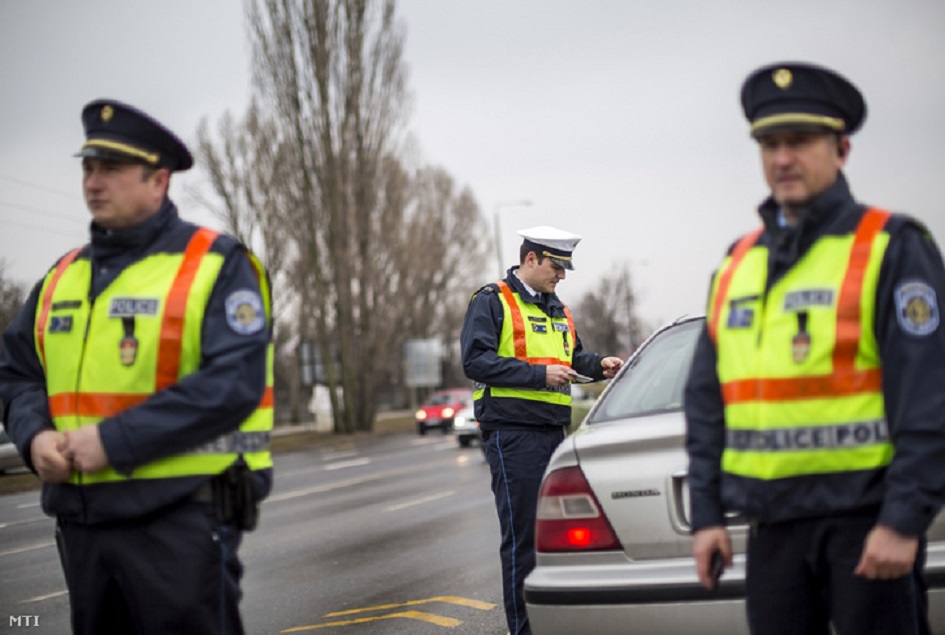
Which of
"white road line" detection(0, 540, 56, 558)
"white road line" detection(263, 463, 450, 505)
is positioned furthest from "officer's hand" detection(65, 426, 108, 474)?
"white road line" detection(263, 463, 450, 505)

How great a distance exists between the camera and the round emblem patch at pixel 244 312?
9.48ft

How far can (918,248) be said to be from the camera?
2504 mm

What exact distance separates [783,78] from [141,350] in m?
1.67

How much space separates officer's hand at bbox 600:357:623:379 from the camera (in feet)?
18.2

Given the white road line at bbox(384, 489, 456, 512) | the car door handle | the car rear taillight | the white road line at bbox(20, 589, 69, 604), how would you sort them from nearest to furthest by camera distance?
the car door handle → the car rear taillight → the white road line at bbox(20, 589, 69, 604) → the white road line at bbox(384, 489, 456, 512)

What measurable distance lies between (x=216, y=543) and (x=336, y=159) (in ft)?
99.4

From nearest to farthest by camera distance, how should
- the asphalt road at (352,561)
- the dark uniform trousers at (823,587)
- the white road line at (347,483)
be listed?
the dark uniform trousers at (823,587)
the asphalt road at (352,561)
the white road line at (347,483)

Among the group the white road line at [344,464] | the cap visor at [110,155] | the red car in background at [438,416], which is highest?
the cap visor at [110,155]

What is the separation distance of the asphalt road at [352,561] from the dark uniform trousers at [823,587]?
379 centimetres

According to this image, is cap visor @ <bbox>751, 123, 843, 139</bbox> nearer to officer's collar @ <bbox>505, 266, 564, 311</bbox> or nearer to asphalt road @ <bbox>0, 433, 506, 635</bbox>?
officer's collar @ <bbox>505, 266, 564, 311</bbox>

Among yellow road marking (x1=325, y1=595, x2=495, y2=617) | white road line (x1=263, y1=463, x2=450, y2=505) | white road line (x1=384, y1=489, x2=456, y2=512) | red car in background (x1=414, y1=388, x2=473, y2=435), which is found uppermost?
yellow road marking (x1=325, y1=595, x2=495, y2=617)

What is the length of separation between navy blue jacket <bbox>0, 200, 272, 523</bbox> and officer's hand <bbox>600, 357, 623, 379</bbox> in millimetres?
2824

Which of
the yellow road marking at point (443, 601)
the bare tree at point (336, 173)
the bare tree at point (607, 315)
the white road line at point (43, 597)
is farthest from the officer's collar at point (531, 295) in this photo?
the bare tree at point (607, 315)

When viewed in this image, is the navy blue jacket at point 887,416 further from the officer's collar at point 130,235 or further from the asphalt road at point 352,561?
the asphalt road at point 352,561
